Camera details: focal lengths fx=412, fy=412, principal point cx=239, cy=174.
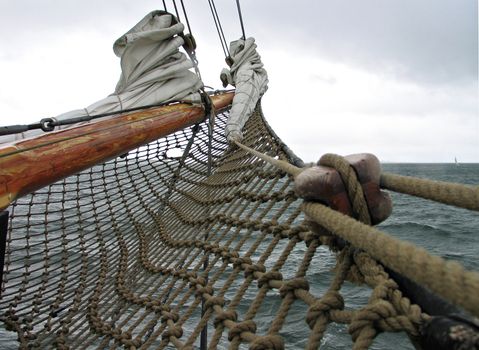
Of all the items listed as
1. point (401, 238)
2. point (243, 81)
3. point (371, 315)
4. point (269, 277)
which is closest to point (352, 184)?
point (371, 315)

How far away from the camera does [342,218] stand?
0.64 meters

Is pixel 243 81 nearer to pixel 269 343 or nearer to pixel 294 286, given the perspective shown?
pixel 294 286

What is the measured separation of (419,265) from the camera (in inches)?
16.8

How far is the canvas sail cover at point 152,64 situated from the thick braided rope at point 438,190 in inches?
61.5

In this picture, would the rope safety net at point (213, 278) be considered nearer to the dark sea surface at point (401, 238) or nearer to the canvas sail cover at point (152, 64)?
the dark sea surface at point (401, 238)

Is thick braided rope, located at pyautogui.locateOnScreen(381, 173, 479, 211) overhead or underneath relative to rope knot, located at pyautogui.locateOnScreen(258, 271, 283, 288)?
overhead

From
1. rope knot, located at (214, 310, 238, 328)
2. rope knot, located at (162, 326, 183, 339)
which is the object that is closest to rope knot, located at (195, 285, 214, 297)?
rope knot, located at (162, 326, 183, 339)

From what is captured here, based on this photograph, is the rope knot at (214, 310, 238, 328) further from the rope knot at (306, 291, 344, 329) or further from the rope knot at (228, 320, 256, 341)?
the rope knot at (306, 291, 344, 329)

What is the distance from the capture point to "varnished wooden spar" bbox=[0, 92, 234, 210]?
110 cm

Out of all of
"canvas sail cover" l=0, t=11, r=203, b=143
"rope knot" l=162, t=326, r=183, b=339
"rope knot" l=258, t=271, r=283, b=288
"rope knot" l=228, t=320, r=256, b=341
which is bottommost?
"rope knot" l=162, t=326, r=183, b=339

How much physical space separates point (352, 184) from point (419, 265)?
0.98ft

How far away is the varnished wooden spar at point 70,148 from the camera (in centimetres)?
110

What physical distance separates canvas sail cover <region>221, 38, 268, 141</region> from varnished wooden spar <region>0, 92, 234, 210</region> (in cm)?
67

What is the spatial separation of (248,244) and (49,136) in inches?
193
